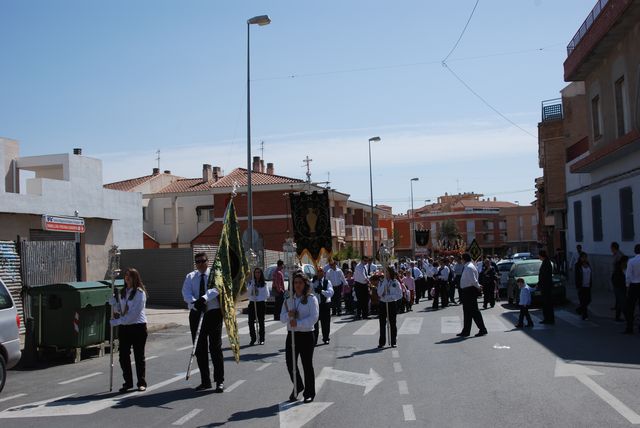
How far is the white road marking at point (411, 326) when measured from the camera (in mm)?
16750

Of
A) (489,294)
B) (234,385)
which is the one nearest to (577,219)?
(489,294)

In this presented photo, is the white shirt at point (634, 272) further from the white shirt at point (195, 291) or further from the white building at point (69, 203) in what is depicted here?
the white building at point (69, 203)

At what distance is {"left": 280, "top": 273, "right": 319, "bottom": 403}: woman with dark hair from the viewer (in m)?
8.83

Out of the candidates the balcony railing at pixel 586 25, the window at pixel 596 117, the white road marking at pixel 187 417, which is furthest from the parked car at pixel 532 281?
the white road marking at pixel 187 417

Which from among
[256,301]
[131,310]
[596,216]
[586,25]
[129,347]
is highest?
[586,25]

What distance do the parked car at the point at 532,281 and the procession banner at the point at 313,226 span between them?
7.78 meters

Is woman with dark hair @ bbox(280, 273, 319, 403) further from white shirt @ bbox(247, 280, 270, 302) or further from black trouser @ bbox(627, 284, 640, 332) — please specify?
black trouser @ bbox(627, 284, 640, 332)

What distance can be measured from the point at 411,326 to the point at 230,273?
865 centimetres

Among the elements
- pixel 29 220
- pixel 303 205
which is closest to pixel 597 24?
pixel 303 205

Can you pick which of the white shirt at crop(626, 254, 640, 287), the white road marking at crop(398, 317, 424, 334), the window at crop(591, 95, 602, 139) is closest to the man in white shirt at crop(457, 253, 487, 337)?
the white road marking at crop(398, 317, 424, 334)

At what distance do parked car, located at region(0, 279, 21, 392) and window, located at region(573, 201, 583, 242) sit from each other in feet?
85.3

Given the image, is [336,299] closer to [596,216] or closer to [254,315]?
[254,315]

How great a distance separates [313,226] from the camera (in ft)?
57.7

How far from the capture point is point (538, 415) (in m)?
7.67
